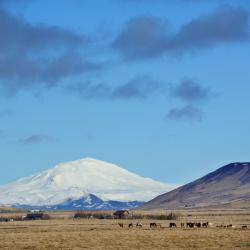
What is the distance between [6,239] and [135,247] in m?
19.2

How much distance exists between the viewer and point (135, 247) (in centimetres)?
8069

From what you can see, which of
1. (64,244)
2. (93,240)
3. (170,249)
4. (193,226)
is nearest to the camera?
(170,249)

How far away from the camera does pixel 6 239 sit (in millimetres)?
94438

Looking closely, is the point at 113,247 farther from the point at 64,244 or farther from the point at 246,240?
the point at 246,240

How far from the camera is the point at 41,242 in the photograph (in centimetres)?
8775

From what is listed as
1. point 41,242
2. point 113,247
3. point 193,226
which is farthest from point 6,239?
point 193,226

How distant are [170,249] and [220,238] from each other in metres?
14.8

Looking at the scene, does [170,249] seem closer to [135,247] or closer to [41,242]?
[135,247]

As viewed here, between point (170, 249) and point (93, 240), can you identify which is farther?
point (93, 240)

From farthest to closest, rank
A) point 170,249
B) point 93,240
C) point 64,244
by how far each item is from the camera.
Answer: point 93,240, point 64,244, point 170,249

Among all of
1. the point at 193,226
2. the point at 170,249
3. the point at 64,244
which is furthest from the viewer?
the point at 193,226

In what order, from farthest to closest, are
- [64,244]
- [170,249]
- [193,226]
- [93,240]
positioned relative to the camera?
[193,226]
[93,240]
[64,244]
[170,249]

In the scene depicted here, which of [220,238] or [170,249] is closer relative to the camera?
[170,249]

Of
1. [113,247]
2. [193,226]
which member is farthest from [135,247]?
[193,226]
